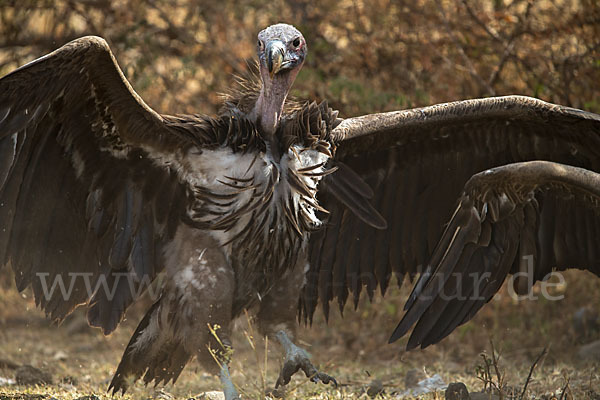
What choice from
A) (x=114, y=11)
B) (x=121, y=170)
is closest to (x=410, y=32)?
(x=114, y=11)

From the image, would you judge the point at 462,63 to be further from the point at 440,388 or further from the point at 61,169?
the point at 61,169

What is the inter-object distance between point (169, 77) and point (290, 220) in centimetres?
362

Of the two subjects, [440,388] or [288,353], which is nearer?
[288,353]

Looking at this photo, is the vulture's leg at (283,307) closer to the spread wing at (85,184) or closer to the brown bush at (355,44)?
the spread wing at (85,184)

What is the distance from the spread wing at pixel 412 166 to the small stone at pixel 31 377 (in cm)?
167

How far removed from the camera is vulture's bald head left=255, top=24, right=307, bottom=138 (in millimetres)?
4281

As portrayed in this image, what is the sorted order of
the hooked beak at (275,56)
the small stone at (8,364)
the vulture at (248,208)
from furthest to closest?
the small stone at (8,364) < the vulture at (248,208) < the hooked beak at (275,56)

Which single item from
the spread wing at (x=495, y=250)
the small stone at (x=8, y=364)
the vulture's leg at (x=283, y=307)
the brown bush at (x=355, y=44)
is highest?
the brown bush at (x=355, y=44)

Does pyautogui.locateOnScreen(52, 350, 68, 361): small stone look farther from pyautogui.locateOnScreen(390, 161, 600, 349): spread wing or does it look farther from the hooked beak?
the hooked beak

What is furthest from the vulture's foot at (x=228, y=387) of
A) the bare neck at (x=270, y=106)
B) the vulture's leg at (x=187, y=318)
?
the bare neck at (x=270, y=106)

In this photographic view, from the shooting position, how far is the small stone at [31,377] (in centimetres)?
515

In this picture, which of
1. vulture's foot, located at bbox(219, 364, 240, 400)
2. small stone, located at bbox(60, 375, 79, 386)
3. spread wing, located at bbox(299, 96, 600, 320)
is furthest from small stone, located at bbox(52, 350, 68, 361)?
vulture's foot, located at bbox(219, 364, 240, 400)

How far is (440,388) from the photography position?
4852 millimetres

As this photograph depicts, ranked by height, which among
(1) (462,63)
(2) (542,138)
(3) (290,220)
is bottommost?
(3) (290,220)
